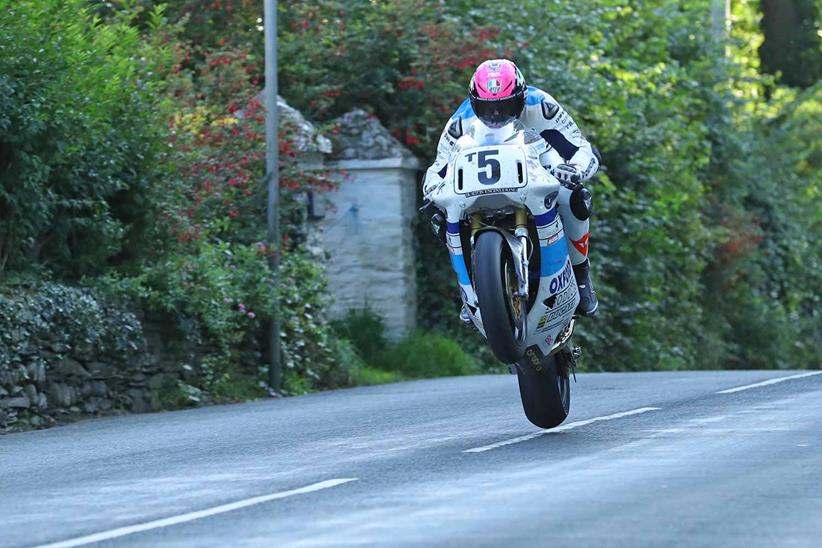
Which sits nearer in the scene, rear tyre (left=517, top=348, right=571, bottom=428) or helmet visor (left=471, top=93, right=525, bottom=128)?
helmet visor (left=471, top=93, right=525, bottom=128)

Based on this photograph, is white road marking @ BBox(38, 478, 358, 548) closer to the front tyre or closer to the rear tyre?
the front tyre

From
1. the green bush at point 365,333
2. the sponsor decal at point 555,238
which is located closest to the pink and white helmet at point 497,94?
the sponsor decal at point 555,238

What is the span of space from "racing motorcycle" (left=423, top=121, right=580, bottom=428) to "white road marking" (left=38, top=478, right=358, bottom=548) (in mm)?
2021

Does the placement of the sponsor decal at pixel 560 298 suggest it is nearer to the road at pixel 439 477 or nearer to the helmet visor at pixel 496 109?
the road at pixel 439 477

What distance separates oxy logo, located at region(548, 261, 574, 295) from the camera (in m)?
11.2

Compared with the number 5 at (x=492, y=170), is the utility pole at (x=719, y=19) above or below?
above

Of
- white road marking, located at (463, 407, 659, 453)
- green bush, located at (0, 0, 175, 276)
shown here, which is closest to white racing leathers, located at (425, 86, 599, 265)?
white road marking, located at (463, 407, 659, 453)

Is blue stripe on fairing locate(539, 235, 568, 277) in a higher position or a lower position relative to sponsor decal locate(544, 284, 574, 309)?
higher

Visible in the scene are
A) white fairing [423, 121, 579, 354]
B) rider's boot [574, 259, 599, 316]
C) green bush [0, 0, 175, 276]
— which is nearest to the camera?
white fairing [423, 121, 579, 354]

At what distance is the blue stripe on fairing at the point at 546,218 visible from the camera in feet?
36.0

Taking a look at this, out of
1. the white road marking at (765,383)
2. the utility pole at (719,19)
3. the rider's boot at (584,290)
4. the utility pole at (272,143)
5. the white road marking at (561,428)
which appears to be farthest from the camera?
the utility pole at (719,19)

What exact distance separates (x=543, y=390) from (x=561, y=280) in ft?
2.38

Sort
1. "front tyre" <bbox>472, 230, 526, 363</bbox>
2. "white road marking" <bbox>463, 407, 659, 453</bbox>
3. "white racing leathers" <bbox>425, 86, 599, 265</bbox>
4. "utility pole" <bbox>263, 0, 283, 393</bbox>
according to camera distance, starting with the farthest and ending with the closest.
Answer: "utility pole" <bbox>263, 0, 283, 393</bbox> → "white racing leathers" <bbox>425, 86, 599, 265</bbox> → "white road marking" <bbox>463, 407, 659, 453</bbox> → "front tyre" <bbox>472, 230, 526, 363</bbox>

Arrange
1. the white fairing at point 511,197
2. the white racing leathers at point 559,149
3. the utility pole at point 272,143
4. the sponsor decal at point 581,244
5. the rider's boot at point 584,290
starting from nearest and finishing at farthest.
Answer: the white fairing at point 511,197, the white racing leathers at point 559,149, the sponsor decal at point 581,244, the rider's boot at point 584,290, the utility pole at point 272,143
